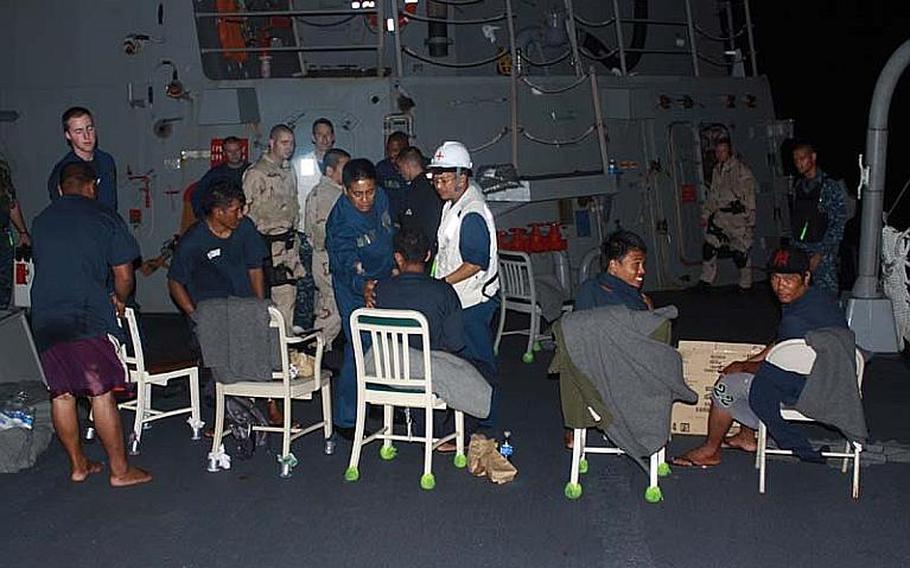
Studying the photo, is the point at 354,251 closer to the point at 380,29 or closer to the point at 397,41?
the point at 380,29

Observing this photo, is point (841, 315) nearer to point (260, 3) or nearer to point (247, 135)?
point (247, 135)

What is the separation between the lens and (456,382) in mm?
5441

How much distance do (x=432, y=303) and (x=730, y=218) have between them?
7.38m

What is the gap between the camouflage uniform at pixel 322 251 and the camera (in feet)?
26.1

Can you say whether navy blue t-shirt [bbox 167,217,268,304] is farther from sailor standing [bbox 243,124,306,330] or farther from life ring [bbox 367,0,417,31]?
life ring [bbox 367,0,417,31]

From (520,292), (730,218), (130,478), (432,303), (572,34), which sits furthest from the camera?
(730,218)

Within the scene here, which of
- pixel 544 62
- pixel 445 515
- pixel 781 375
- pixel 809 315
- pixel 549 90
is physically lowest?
pixel 445 515

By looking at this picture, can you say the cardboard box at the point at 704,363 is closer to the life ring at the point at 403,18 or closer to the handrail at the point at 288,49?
the handrail at the point at 288,49

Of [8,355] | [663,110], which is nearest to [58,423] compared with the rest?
[8,355]

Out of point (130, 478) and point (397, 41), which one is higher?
point (397, 41)

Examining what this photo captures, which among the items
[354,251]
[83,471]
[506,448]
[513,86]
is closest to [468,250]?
[354,251]

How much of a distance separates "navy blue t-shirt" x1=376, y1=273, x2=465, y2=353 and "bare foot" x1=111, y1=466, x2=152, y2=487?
148 cm

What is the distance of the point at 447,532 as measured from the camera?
16.1ft

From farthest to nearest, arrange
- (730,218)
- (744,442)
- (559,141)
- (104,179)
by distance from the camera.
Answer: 1. (730,218)
2. (559,141)
3. (104,179)
4. (744,442)
